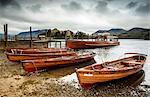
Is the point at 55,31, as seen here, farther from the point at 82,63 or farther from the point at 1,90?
the point at 1,90

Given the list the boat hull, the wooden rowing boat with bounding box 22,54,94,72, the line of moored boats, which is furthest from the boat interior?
the wooden rowing boat with bounding box 22,54,94,72

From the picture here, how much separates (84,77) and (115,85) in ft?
7.26

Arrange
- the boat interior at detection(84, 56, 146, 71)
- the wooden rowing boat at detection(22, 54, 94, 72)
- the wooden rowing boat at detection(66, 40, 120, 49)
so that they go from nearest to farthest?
the boat interior at detection(84, 56, 146, 71) < the wooden rowing boat at detection(22, 54, 94, 72) < the wooden rowing boat at detection(66, 40, 120, 49)

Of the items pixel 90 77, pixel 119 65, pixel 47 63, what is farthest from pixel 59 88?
pixel 119 65

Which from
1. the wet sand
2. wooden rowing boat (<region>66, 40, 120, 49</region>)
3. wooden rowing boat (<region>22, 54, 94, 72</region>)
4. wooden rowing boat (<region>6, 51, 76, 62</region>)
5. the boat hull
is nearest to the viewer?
the wet sand

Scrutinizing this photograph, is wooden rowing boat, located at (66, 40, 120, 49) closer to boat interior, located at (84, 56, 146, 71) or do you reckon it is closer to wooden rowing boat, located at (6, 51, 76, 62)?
wooden rowing boat, located at (6, 51, 76, 62)

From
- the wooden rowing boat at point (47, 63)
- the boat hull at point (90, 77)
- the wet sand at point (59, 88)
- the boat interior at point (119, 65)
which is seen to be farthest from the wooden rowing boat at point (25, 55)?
the boat hull at point (90, 77)

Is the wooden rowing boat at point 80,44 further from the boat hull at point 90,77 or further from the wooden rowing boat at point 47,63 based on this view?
the boat hull at point 90,77

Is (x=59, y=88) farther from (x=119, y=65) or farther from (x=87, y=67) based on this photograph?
(x=119, y=65)

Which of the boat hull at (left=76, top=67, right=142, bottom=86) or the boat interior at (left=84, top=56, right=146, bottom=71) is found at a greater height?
the boat interior at (left=84, top=56, right=146, bottom=71)

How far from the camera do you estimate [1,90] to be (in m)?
10.1

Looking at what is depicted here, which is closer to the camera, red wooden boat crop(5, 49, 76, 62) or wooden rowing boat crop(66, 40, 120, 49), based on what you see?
red wooden boat crop(5, 49, 76, 62)

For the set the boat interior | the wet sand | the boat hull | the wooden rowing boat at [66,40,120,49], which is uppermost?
the wooden rowing boat at [66,40,120,49]

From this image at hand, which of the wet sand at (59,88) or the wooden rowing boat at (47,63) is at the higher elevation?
the wooden rowing boat at (47,63)
